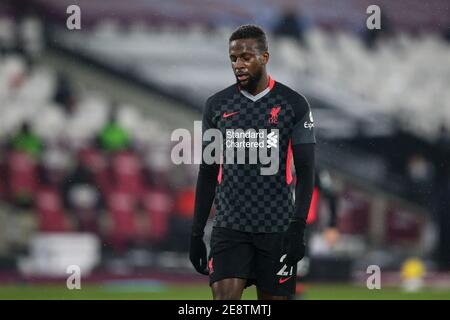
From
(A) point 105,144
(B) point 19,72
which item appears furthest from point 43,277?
(B) point 19,72

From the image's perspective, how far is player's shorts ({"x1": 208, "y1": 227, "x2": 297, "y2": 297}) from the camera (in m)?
4.39

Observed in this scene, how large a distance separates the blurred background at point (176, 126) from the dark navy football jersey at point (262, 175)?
22.8 ft

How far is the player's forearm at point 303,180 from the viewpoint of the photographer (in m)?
4.39

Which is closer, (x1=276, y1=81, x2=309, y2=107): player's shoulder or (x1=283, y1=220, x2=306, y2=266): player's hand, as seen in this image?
(x1=283, y1=220, x2=306, y2=266): player's hand

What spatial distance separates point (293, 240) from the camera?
4363 mm

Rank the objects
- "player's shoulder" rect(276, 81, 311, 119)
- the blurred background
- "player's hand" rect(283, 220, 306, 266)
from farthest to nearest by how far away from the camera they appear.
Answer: the blurred background
"player's shoulder" rect(276, 81, 311, 119)
"player's hand" rect(283, 220, 306, 266)

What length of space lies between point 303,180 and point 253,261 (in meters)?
0.47

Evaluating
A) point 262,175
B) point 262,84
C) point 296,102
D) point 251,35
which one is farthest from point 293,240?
point 251,35

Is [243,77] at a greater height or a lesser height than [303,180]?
greater

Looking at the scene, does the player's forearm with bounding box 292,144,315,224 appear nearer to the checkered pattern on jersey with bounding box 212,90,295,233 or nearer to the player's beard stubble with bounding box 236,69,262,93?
the checkered pattern on jersey with bounding box 212,90,295,233

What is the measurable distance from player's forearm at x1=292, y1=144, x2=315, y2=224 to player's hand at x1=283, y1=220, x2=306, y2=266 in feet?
0.11

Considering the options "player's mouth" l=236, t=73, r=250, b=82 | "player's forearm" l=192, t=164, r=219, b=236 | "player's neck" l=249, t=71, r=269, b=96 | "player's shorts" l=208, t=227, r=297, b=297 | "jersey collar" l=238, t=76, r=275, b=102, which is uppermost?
"player's mouth" l=236, t=73, r=250, b=82

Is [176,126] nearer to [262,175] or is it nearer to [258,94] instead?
[258,94]

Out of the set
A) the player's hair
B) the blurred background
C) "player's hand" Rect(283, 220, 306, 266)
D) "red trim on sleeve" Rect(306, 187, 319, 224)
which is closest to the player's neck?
the player's hair
